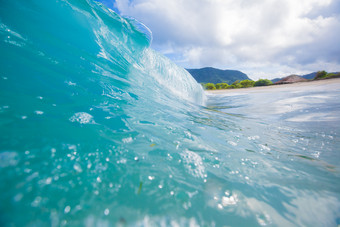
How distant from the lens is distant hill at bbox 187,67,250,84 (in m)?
174

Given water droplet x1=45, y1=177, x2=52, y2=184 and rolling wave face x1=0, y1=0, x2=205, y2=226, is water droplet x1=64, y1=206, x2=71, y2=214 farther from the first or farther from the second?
water droplet x1=45, y1=177, x2=52, y2=184

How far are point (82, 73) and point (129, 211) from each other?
2519mm

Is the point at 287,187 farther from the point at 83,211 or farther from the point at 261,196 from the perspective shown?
the point at 83,211

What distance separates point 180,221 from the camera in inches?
28.0

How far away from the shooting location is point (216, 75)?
179375mm

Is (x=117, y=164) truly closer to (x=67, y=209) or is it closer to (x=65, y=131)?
(x=67, y=209)

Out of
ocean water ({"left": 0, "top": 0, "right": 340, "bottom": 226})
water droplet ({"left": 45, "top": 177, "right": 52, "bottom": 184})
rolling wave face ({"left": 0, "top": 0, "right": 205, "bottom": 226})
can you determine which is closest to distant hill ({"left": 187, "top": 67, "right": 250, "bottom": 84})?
rolling wave face ({"left": 0, "top": 0, "right": 205, "bottom": 226})

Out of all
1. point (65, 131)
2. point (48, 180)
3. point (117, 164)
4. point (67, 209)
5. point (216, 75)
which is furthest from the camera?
point (216, 75)

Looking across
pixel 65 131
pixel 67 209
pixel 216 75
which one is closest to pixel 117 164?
pixel 67 209

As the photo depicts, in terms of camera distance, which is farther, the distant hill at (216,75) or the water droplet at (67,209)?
the distant hill at (216,75)

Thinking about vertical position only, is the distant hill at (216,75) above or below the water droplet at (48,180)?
above

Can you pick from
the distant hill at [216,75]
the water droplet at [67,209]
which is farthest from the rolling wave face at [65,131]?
the distant hill at [216,75]

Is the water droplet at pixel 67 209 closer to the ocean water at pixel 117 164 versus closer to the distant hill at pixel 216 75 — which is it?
the ocean water at pixel 117 164

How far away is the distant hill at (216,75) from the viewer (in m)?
174
